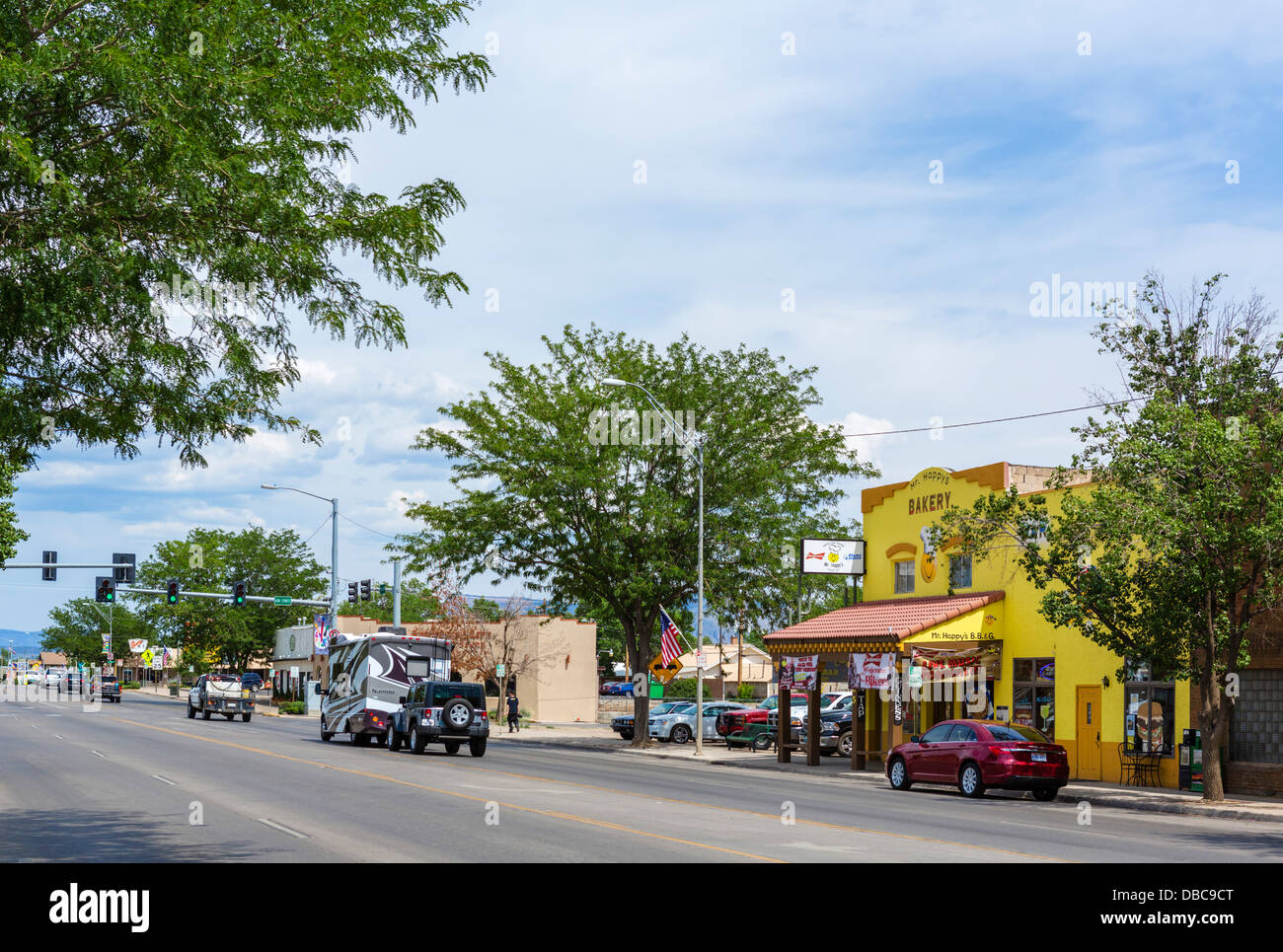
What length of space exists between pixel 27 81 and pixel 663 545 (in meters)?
34.6

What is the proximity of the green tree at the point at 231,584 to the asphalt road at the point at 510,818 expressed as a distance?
210ft

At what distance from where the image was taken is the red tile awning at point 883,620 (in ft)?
106

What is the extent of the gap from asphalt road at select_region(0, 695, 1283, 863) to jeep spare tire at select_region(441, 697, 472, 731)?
2.65 meters

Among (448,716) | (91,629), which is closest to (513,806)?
(448,716)

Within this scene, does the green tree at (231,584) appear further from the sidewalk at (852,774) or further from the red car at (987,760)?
the red car at (987,760)

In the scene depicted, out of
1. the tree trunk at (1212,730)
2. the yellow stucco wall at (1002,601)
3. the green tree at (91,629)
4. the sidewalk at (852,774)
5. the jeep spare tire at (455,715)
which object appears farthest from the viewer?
the green tree at (91,629)

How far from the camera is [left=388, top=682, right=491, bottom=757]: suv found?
110 ft

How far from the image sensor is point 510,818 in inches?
664

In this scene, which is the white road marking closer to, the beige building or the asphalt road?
the asphalt road

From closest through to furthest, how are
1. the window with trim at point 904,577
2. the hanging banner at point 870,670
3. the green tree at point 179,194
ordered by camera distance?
the green tree at point 179,194
the hanging banner at point 870,670
the window with trim at point 904,577

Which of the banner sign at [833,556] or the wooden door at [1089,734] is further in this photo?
the banner sign at [833,556]

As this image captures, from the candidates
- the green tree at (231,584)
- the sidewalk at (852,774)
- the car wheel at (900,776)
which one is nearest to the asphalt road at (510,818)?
the car wheel at (900,776)

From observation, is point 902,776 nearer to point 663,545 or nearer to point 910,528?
point 910,528
